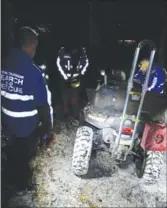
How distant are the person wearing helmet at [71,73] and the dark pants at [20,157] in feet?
11.1

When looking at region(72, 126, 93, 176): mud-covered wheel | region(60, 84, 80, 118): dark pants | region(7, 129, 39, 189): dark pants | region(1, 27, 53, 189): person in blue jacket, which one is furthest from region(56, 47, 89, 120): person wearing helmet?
region(1, 27, 53, 189): person in blue jacket

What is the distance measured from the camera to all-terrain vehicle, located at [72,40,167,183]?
431cm

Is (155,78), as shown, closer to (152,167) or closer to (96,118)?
(96,118)

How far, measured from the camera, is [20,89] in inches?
141

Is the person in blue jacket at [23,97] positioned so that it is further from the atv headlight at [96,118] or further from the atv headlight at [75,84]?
the atv headlight at [75,84]

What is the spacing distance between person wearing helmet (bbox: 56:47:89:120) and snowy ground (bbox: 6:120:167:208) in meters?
2.41

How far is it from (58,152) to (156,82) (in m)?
2.61

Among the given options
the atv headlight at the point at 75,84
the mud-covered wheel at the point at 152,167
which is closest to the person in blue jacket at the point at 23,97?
the mud-covered wheel at the point at 152,167

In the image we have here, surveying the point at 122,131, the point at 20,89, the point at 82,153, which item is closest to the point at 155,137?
the point at 122,131

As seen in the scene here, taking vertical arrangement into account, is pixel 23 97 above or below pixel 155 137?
above

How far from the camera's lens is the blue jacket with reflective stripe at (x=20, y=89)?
11.6 feet

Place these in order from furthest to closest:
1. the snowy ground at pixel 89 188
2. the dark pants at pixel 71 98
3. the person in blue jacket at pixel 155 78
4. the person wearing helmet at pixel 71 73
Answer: the dark pants at pixel 71 98, the person wearing helmet at pixel 71 73, the person in blue jacket at pixel 155 78, the snowy ground at pixel 89 188

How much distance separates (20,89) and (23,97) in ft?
0.35

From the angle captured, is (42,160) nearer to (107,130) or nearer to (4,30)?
(107,130)
